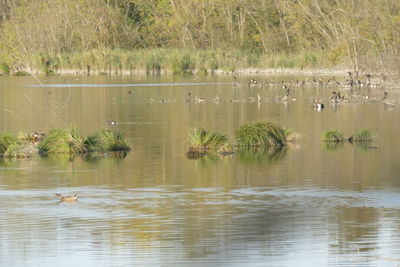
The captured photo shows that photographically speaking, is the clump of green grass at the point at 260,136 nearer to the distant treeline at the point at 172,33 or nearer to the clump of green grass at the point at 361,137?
the clump of green grass at the point at 361,137

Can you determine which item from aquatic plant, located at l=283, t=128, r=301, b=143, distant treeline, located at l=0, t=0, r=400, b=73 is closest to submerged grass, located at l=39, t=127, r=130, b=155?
aquatic plant, located at l=283, t=128, r=301, b=143

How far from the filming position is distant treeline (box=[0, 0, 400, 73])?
68812 mm

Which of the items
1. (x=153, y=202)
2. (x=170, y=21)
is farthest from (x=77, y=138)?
(x=170, y=21)

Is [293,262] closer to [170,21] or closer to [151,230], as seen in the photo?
[151,230]

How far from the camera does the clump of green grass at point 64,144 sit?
2491 cm

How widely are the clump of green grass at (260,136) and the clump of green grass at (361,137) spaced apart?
2187mm

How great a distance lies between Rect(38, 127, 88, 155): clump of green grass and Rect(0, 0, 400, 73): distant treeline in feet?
122

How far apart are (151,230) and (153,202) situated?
267 centimetres

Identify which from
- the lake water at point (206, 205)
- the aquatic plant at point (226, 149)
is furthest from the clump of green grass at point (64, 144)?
the aquatic plant at point (226, 149)

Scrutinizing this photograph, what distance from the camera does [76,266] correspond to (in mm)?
12625

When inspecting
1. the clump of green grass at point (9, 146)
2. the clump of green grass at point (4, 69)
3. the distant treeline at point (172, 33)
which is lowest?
the clump of green grass at point (9, 146)

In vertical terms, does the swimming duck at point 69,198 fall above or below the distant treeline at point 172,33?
below

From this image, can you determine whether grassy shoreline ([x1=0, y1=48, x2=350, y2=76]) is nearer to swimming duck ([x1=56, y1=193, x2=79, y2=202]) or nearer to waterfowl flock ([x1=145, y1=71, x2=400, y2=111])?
waterfowl flock ([x1=145, y1=71, x2=400, y2=111])

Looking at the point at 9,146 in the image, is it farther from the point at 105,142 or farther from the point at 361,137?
the point at 361,137
